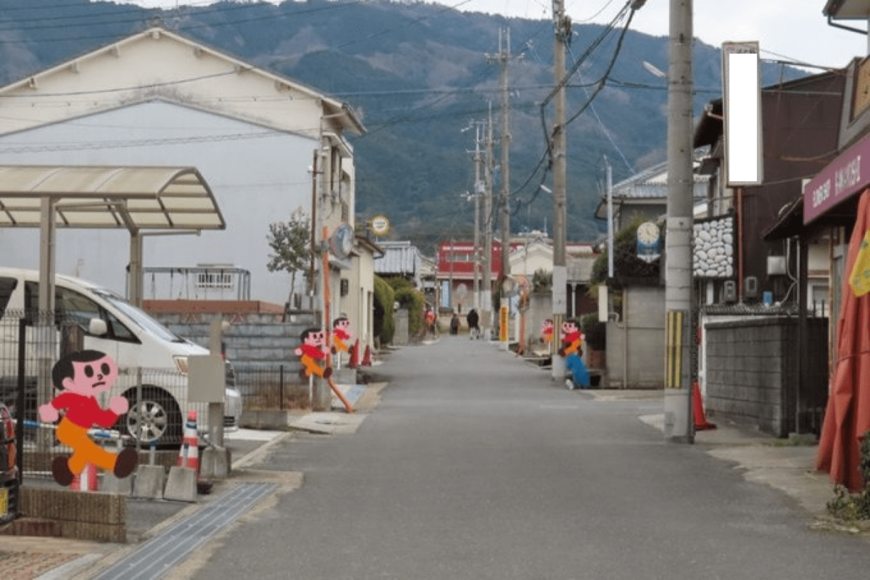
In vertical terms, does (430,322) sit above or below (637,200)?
below

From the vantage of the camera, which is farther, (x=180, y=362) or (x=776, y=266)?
(x=776, y=266)

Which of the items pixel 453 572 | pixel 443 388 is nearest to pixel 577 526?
pixel 453 572

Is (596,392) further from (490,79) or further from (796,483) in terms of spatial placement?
(490,79)

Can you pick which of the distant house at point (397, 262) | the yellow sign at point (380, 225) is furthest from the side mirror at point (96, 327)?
the distant house at point (397, 262)

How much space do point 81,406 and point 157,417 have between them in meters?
5.13

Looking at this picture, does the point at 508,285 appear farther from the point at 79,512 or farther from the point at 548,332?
the point at 79,512

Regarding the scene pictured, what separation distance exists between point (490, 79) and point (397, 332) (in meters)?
123

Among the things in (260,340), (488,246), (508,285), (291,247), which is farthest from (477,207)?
(260,340)

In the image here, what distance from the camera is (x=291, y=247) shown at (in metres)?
38.1

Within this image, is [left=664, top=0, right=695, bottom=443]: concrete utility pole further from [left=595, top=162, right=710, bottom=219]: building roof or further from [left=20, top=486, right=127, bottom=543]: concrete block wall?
[left=595, top=162, right=710, bottom=219]: building roof

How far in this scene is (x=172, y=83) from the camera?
41.3m

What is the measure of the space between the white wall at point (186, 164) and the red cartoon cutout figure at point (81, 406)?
92.5ft

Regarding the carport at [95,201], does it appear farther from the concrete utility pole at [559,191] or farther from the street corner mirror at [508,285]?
the street corner mirror at [508,285]

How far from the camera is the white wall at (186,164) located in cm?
4006
